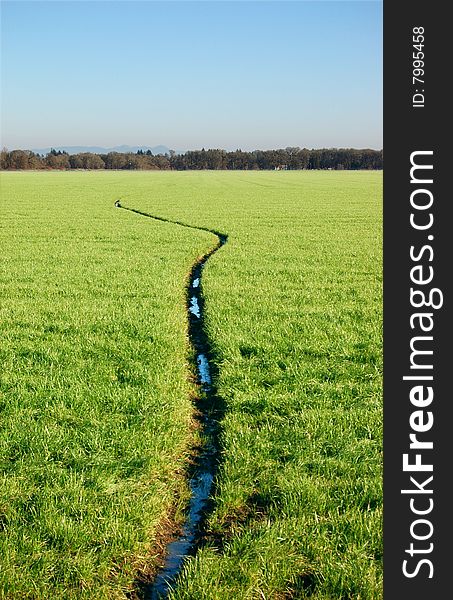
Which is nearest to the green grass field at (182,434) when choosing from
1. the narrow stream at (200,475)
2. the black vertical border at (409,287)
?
the narrow stream at (200,475)

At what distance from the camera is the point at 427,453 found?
3.62 metres

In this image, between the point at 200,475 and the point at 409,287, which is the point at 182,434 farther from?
the point at 409,287

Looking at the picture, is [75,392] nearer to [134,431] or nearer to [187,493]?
[134,431]

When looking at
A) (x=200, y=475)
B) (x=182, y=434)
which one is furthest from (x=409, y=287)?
(x=182, y=434)

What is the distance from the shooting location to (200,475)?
20.7 ft

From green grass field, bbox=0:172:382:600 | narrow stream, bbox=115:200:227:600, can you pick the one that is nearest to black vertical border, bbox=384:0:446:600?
green grass field, bbox=0:172:382:600

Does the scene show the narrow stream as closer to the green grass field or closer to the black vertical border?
the green grass field

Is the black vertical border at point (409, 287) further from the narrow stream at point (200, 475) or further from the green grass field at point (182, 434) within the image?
the narrow stream at point (200, 475)

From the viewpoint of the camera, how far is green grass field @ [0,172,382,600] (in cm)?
465

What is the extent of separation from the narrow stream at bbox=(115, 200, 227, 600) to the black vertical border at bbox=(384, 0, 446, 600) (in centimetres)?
197

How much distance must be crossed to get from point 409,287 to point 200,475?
11.9ft

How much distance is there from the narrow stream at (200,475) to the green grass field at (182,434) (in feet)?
0.52

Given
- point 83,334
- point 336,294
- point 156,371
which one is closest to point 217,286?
point 336,294

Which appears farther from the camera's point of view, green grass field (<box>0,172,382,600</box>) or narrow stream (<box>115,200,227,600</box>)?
narrow stream (<box>115,200,227,600</box>)
